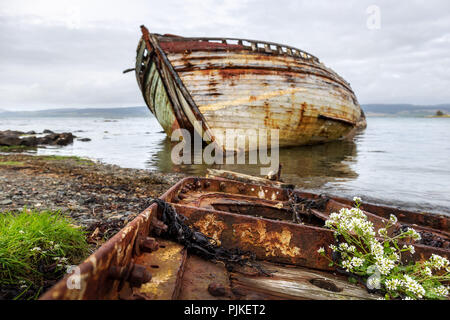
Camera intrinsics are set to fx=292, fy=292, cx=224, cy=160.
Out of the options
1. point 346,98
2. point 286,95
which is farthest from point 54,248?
point 346,98

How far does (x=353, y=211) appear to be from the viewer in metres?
2.37

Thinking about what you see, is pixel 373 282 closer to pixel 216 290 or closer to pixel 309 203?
pixel 216 290

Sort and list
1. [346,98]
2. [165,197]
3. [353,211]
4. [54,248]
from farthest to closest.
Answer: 1. [346,98]
2. [165,197]
3. [54,248]
4. [353,211]

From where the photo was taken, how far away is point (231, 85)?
11.2 meters

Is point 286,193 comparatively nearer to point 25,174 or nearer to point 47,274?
point 47,274

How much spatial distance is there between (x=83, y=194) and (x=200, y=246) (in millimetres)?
4204

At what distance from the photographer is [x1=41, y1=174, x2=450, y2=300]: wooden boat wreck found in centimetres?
149

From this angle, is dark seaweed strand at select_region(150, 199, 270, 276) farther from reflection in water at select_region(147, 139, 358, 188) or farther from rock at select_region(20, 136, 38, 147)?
rock at select_region(20, 136, 38, 147)

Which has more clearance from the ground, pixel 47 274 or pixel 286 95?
pixel 286 95

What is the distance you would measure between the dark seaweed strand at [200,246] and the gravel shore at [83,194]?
4.65 ft

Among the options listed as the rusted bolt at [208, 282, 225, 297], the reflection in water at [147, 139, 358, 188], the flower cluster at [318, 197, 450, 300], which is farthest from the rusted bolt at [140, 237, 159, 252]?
the reflection in water at [147, 139, 358, 188]

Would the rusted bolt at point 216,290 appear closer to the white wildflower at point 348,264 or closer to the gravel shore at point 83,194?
the white wildflower at point 348,264

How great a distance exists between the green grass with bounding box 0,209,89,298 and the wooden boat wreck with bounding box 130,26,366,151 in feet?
28.9

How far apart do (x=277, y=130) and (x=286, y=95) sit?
1568mm
